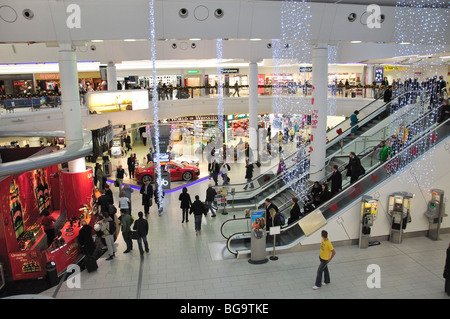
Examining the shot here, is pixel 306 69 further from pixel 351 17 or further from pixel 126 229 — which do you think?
pixel 126 229

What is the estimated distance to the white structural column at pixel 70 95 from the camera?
11.0 m

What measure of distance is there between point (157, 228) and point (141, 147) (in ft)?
61.8

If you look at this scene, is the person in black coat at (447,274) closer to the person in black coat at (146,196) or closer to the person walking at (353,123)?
the person walking at (353,123)

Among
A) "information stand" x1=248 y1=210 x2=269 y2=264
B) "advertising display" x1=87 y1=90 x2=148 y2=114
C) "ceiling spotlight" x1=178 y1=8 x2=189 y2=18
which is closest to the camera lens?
"information stand" x1=248 y1=210 x2=269 y2=264

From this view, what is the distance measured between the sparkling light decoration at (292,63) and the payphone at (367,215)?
2.71 m

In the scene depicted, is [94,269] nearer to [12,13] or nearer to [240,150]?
[12,13]

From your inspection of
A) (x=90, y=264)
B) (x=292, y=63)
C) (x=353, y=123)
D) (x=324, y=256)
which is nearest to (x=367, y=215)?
(x=324, y=256)

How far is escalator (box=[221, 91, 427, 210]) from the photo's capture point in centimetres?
1300

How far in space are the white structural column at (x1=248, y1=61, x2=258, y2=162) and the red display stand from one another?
397 inches

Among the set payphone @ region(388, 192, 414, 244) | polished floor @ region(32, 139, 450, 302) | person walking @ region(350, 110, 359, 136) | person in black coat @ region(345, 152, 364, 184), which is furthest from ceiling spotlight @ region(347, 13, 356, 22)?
polished floor @ region(32, 139, 450, 302)

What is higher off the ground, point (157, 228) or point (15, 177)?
point (15, 177)

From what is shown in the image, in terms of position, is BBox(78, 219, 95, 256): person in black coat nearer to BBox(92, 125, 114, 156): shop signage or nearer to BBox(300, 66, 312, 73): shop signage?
BBox(92, 125, 114, 156): shop signage
